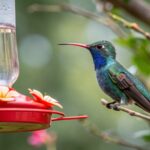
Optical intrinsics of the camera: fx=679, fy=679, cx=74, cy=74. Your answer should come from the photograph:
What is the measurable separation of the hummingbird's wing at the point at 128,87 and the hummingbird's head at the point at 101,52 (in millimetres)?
A: 108

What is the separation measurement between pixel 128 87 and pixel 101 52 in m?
0.37

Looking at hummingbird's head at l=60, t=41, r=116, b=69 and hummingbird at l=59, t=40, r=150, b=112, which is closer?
hummingbird at l=59, t=40, r=150, b=112

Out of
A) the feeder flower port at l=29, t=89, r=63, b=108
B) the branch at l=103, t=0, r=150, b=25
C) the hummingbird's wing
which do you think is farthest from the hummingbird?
the feeder flower port at l=29, t=89, r=63, b=108

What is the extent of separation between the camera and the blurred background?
553 inches

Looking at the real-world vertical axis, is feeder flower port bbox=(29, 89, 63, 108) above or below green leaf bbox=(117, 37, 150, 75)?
below

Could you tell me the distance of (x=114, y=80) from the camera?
5250 millimetres

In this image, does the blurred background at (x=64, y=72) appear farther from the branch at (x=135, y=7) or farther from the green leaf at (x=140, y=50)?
the green leaf at (x=140, y=50)

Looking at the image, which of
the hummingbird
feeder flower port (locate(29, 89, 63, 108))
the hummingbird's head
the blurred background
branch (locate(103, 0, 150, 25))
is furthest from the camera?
the blurred background

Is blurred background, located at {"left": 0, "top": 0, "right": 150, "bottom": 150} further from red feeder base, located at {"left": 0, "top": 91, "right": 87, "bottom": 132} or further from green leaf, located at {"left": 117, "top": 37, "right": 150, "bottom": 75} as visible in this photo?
red feeder base, located at {"left": 0, "top": 91, "right": 87, "bottom": 132}

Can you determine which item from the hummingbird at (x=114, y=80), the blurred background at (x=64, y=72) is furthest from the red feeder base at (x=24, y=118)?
the blurred background at (x=64, y=72)

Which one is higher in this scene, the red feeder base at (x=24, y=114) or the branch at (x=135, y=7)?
the branch at (x=135, y=7)

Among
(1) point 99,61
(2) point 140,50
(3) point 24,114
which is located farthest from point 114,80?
(3) point 24,114

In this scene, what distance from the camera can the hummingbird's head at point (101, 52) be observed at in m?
5.28

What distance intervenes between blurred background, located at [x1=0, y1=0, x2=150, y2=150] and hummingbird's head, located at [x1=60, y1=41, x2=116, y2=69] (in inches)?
291
